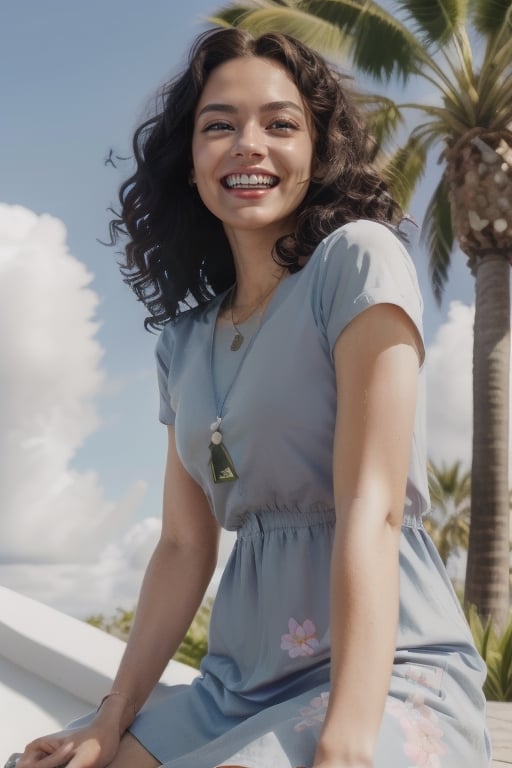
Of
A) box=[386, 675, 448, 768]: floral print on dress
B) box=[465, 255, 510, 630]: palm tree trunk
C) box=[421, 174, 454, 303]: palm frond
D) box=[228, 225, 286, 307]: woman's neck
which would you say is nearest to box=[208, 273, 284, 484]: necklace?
box=[228, 225, 286, 307]: woman's neck

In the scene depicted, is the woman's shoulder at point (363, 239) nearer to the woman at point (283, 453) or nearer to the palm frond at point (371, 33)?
the woman at point (283, 453)

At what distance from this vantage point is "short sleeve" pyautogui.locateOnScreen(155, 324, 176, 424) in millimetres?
2334

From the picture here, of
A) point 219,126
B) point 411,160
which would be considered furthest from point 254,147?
point 411,160

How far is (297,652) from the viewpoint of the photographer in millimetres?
1759

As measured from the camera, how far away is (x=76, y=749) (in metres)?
1.92

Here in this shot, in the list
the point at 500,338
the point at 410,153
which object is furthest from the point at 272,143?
the point at 410,153

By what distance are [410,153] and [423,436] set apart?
37.1 feet

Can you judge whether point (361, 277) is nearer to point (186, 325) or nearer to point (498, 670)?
point (186, 325)

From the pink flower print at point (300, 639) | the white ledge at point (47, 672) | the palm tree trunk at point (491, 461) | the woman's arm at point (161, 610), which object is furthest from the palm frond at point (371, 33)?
the pink flower print at point (300, 639)

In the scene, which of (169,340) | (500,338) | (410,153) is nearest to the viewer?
(169,340)

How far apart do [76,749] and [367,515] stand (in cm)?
76

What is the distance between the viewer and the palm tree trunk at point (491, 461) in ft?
34.5

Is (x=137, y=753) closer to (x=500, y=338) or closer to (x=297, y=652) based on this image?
(x=297, y=652)

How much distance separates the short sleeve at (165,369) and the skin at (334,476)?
92 millimetres
